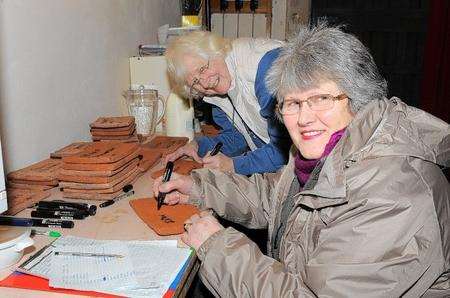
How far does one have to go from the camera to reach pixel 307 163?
1.15 meters

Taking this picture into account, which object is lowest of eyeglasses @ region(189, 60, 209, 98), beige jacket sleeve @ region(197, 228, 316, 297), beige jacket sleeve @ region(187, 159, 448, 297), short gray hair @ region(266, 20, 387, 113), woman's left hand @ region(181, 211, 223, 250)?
beige jacket sleeve @ region(197, 228, 316, 297)

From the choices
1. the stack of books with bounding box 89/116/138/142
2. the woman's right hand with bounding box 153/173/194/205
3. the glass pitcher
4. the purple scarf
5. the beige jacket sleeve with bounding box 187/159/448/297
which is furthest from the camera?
the glass pitcher

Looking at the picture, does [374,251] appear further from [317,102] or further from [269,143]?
[269,143]

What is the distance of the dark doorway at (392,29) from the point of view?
445 centimetres

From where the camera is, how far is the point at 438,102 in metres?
4.21

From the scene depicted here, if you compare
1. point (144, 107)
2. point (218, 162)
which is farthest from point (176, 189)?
point (144, 107)

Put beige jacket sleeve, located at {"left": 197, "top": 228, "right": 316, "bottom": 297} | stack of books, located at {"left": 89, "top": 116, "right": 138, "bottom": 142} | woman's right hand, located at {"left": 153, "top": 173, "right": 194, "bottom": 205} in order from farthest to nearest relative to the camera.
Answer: stack of books, located at {"left": 89, "top": 116, "right": 138, "bottom": 142}, woman's right hand, located at {"left": 153, "top": 173, "right": 194, "bottom": 205}, beige jacket sleeve, located at {"left": 197, "top": 228, "right": 316, "bottom": 297}

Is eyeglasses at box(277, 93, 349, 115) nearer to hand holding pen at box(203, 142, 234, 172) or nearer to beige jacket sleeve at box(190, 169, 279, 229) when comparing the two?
beige jacket sleeve at box(190, 169, 279, 229)

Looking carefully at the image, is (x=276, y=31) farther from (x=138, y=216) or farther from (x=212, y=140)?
(x=138, y=216)

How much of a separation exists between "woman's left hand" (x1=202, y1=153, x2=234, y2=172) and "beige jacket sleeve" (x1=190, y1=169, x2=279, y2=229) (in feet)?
1.06

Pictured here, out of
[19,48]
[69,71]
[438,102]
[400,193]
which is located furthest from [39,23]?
[438,102]

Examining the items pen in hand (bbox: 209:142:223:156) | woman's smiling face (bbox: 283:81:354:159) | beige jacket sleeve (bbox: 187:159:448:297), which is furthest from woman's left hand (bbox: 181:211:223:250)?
pen in hand (bbox: 209:142:223:156)

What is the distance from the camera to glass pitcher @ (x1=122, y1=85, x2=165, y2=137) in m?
2.26

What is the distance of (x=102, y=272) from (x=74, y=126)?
3.34 ft
